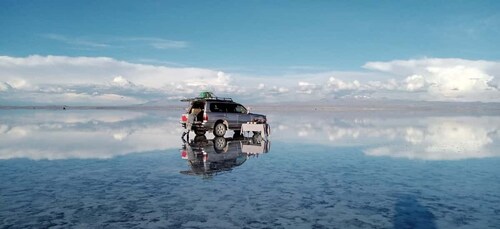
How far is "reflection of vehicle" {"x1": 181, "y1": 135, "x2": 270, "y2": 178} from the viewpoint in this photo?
13.0 meters

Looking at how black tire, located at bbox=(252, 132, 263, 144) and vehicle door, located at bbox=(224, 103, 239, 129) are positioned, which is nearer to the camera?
black tire, located at bbox=(252, 132, 263, 144)

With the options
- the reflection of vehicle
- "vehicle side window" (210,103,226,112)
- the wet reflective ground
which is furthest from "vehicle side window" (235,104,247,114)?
the wet reflective ground

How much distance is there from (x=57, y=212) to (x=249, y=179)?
5.12 m

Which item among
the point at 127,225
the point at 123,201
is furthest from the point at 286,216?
the point at 123,201

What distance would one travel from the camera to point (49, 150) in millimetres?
18266

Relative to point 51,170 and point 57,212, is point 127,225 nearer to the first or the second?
point 57,212

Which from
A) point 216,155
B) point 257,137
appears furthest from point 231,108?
point 216,155

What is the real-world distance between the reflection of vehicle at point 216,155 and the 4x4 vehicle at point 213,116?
112 inches

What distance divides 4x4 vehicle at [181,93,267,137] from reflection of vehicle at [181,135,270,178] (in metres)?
2.85

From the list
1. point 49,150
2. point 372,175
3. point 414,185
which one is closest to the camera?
point 414,185

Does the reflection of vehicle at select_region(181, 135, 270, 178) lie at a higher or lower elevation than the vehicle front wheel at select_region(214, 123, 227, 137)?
lower

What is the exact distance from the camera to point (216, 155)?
1641cm

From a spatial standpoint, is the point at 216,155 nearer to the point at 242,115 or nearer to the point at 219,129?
the point at 219,129

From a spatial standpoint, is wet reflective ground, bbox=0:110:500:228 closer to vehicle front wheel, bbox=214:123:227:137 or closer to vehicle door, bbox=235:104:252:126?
vehicle front wheel, bbox=214:123:227:137
